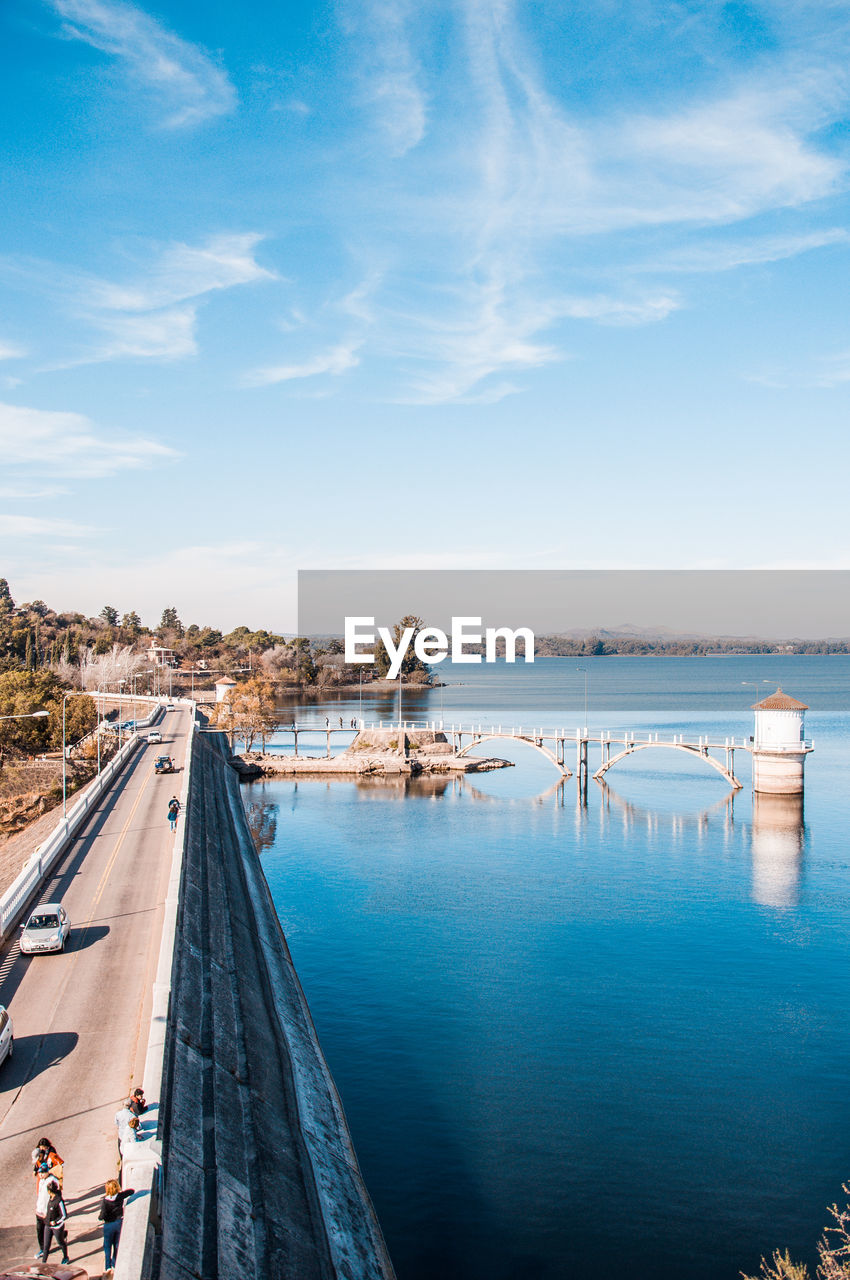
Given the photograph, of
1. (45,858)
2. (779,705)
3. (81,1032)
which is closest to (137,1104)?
(81,1032)

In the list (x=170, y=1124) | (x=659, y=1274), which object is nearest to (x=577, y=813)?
(x=659, y=1274)

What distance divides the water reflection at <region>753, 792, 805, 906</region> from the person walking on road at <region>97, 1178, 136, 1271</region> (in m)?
47.1

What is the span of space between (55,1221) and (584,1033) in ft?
81.0

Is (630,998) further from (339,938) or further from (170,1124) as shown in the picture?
(170,1124)

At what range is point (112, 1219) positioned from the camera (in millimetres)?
15523

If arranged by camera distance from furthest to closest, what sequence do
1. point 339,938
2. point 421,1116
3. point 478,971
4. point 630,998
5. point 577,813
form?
point 577,813 → point 339,938 → point 478,971 → point 630,998 → point 421,1116

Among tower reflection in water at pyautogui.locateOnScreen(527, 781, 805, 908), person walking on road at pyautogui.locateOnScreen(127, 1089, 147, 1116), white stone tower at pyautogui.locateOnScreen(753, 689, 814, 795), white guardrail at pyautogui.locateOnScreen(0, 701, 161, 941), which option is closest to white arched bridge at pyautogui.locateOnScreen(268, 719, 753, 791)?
white stone tower at pyautogui.locateOnScreen(753, 689, 814, 795)

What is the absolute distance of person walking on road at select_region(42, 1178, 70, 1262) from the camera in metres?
15.4

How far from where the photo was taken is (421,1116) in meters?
29.8

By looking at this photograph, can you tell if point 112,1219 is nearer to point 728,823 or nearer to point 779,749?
point 728,823

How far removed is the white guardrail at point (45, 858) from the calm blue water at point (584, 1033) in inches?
492

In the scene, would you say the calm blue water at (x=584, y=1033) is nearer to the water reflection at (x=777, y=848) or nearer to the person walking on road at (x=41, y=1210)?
the water reflection at (x=777, y=848)

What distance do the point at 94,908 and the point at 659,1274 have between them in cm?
2241

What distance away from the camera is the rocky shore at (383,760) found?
112688 millimetres
